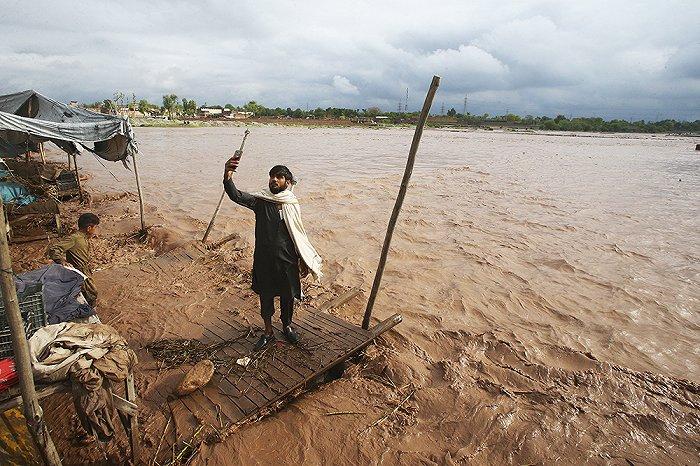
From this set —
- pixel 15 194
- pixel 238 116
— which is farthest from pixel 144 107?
pixel 15 194

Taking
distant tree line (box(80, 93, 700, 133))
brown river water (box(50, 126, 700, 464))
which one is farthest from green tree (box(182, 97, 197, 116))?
brown river water (box(50, 126, 700, 464))

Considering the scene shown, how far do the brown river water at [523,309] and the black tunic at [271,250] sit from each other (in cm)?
125

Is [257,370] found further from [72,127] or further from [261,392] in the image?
[72,127]

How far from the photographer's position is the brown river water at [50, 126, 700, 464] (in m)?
3.55

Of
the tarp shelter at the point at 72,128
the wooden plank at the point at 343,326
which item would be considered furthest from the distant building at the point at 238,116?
the wooden plank at the point at 343,326

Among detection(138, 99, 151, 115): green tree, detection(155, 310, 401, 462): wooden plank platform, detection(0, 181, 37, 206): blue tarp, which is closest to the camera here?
detection(155, 310, 401, 462): wooden plank platform

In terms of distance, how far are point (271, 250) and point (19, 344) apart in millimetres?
1928

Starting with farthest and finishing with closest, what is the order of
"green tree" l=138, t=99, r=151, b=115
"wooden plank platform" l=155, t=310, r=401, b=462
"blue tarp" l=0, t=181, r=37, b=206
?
1. "green tree" l=138, t=99, r=151, b=115
2. "blue tarp" l=0, t=181, r=37, b=206
3. "wooden plank platform" l=155, t=310, r=401, b=462

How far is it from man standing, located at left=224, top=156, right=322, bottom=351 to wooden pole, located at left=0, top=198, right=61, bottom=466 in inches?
68.4

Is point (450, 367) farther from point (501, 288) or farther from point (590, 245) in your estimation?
point (590, 245)

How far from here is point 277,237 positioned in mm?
3604

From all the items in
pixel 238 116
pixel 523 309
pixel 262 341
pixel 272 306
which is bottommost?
pixel 523 309

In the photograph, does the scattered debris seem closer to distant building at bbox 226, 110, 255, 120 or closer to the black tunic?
the black tunic

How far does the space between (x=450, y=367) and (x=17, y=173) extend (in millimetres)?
12704
